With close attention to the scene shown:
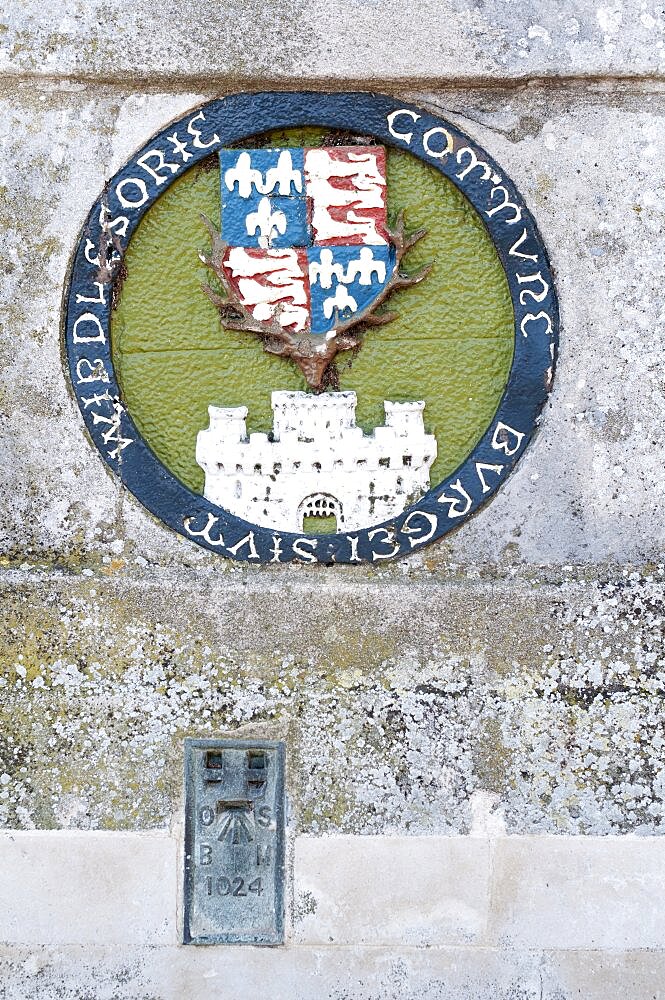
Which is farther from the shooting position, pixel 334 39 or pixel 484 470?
pixel 484 470

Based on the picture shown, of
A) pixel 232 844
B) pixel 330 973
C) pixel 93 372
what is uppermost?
pixel 93 372

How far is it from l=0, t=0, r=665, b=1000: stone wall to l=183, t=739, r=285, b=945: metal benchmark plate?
67 mm

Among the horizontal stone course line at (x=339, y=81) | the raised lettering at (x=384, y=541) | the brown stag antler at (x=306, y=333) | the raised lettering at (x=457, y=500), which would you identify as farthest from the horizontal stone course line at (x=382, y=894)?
the horizontal stone course line at (x=339, y=81)

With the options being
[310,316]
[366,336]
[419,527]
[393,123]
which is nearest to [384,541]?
[419,527]

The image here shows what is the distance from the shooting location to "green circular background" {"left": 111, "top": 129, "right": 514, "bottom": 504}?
356cm

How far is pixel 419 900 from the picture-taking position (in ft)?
11.4

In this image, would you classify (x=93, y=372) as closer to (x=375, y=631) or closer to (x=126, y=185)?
(x=126, y=185)

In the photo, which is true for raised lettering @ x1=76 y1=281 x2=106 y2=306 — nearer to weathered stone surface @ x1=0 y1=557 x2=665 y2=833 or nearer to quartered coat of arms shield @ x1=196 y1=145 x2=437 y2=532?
quartered coat of arms shield @ x1=196 y1=145 x2=437 y2=532

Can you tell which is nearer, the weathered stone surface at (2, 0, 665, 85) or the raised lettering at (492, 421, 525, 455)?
the weathered stone surface at (2, 0, 665, 85)

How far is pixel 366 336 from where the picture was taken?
3.56 meters

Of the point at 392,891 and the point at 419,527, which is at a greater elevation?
the point at 419,527

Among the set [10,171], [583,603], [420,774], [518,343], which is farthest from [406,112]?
[420,774]

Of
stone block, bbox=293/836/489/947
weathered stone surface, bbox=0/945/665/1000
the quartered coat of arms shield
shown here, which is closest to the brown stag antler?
the quartered coat of arms shield

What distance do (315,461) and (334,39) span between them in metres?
1.62
